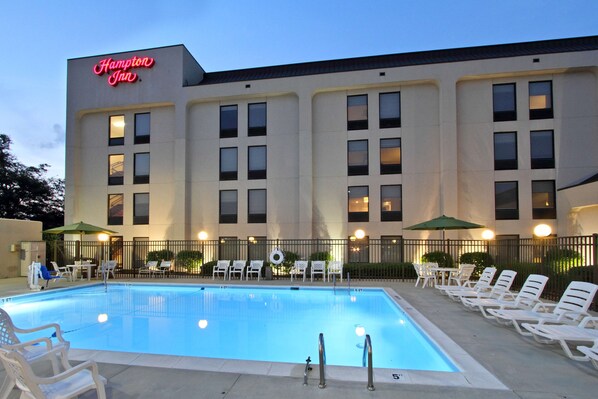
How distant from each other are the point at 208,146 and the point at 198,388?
18.4m

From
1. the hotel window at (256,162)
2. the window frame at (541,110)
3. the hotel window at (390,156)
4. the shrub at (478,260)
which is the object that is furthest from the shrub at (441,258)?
the hotel window at (256,162)

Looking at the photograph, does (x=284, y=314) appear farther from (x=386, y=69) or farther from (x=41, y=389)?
(x=386, y=69)

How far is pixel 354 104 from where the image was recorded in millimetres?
19812

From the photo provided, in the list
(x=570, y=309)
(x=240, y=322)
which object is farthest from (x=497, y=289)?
(x=240, y=322)

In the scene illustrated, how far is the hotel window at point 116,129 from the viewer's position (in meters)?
22.4

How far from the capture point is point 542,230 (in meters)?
17.3

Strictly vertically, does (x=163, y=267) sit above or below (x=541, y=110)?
below

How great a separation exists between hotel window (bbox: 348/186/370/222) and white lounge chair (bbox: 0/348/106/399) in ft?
54.9

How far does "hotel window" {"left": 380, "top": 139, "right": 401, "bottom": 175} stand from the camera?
19172 mm

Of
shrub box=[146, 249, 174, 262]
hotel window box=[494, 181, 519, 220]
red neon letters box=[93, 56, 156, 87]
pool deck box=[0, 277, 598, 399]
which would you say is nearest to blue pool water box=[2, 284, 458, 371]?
pool deck box=[0, 277, 598, 399]

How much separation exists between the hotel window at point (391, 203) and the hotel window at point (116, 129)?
16.1 metres

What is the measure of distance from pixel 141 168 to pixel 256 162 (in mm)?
7221

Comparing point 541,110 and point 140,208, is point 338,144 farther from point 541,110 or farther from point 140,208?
point 140,208

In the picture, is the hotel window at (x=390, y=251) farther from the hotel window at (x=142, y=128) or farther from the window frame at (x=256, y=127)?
the hotel window at (x=142, y=128)
